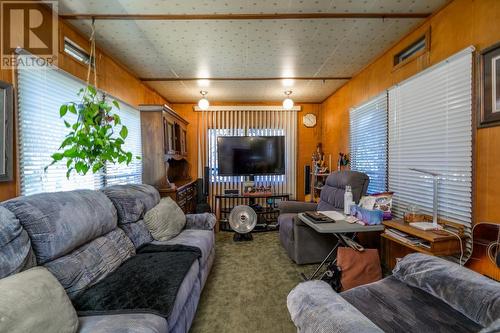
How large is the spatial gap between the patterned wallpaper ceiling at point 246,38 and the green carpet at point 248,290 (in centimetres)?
256

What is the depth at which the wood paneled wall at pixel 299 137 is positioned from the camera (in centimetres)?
488

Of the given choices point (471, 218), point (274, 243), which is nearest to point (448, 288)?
point (471, 218)

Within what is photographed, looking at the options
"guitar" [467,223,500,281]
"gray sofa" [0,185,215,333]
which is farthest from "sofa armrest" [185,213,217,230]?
"guitar" [467,223,500,281]

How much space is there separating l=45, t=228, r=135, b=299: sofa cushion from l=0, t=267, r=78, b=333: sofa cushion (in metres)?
0.20

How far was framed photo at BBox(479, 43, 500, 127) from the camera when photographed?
57.1 inches

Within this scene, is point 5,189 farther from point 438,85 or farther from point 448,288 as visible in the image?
point 438,85

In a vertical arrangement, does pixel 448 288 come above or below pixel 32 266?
below

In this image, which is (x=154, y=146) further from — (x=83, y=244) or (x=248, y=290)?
(x=248, y=290)

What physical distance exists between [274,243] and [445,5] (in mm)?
3267

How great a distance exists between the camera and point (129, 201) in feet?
7.17

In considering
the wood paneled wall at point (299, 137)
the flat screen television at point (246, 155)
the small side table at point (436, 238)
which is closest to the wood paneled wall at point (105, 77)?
the wood paneled wall at point (299, 137)

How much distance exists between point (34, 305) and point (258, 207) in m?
3.54

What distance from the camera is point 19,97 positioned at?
61.4 inches

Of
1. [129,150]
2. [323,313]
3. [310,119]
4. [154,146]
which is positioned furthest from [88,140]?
[310,119]
